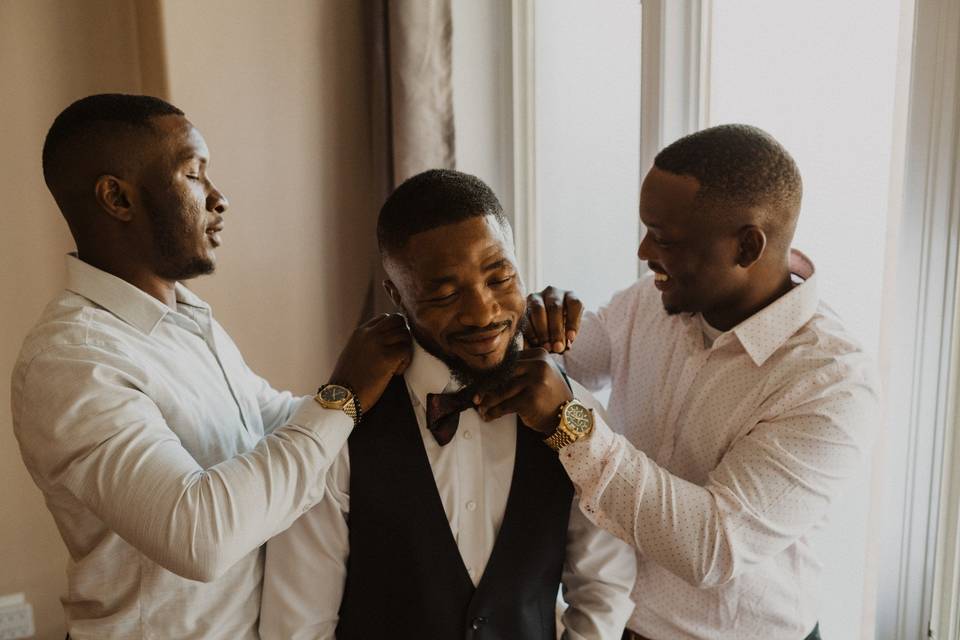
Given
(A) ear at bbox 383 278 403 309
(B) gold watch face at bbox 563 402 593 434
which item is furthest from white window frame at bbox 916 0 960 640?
(A) ear at bbox 383 278 403 309

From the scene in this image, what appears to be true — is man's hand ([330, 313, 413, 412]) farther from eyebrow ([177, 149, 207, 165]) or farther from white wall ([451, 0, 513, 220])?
white wall ([451, 0, 513, 220])

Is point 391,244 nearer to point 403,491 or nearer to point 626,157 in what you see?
point 403,491

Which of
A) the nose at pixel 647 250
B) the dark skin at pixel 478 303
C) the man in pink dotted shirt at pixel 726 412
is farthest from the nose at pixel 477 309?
the nose at pixel 647 250

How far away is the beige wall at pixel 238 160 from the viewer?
7.19ft

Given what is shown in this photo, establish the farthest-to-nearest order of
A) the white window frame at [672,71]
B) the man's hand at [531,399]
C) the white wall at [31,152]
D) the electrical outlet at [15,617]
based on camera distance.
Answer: the electrical outlet at [15,617] → the white wall at [31,152] → the white window frame at [672,71] → the man's hand at [531,399]

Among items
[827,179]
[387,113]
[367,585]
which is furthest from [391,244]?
[387,113]

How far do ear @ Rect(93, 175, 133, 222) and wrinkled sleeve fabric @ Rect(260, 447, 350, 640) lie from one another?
0.54 m

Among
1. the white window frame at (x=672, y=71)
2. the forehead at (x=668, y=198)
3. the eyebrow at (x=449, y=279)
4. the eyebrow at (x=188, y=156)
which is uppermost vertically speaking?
the white window frame at (x=672, y=71)

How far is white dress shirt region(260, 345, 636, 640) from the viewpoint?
123 cm

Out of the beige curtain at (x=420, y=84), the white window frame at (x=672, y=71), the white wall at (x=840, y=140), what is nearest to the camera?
the white wall at (x=840, y=140)

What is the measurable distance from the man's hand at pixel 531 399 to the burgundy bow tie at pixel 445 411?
0.11ft

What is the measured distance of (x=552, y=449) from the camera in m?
1.23

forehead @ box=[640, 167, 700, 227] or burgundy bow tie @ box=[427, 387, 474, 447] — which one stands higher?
forehead @ box=[640, 167, 700, 227]

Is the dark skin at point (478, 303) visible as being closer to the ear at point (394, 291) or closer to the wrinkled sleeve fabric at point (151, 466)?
the ear at point (394, 291)
